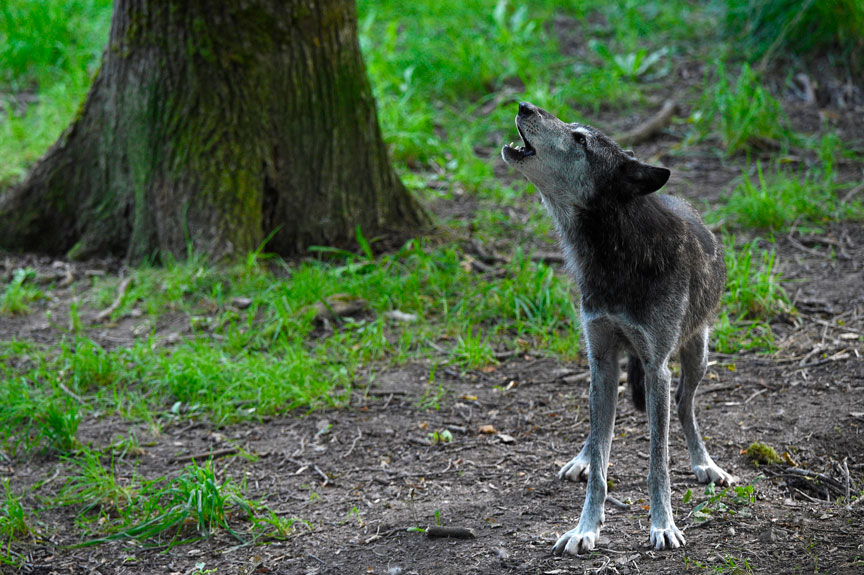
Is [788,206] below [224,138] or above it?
below

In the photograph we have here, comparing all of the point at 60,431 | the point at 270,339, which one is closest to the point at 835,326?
the point at 270,339

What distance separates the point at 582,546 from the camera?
355 centimetres

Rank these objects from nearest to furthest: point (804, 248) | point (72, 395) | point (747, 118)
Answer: point (72, 395), point (804, 248), point (747, 118)

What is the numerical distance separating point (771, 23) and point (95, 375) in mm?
8079

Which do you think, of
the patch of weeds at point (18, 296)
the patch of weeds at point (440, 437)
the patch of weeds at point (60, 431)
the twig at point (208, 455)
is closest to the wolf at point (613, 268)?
the patch of weeds at point (440, 437)

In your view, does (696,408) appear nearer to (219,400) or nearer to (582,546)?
(582,546)

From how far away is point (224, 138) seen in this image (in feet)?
21.0

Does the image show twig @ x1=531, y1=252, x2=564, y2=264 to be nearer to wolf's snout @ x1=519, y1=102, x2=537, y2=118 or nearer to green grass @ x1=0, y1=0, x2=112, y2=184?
wolf's snout @ x1=519, y1=102, x2=537, y2=118

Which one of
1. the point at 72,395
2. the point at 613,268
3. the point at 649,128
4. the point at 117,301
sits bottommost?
the point at 72,395

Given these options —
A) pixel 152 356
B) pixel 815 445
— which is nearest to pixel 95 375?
pixel 152 356

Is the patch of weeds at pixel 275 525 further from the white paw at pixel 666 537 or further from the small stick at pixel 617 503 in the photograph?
the white paw at pixel 666 537

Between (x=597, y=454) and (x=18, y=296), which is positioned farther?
(x=18, y=296)

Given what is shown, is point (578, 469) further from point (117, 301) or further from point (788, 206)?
point (788, 206)

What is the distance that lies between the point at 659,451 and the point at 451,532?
98 centimetres
